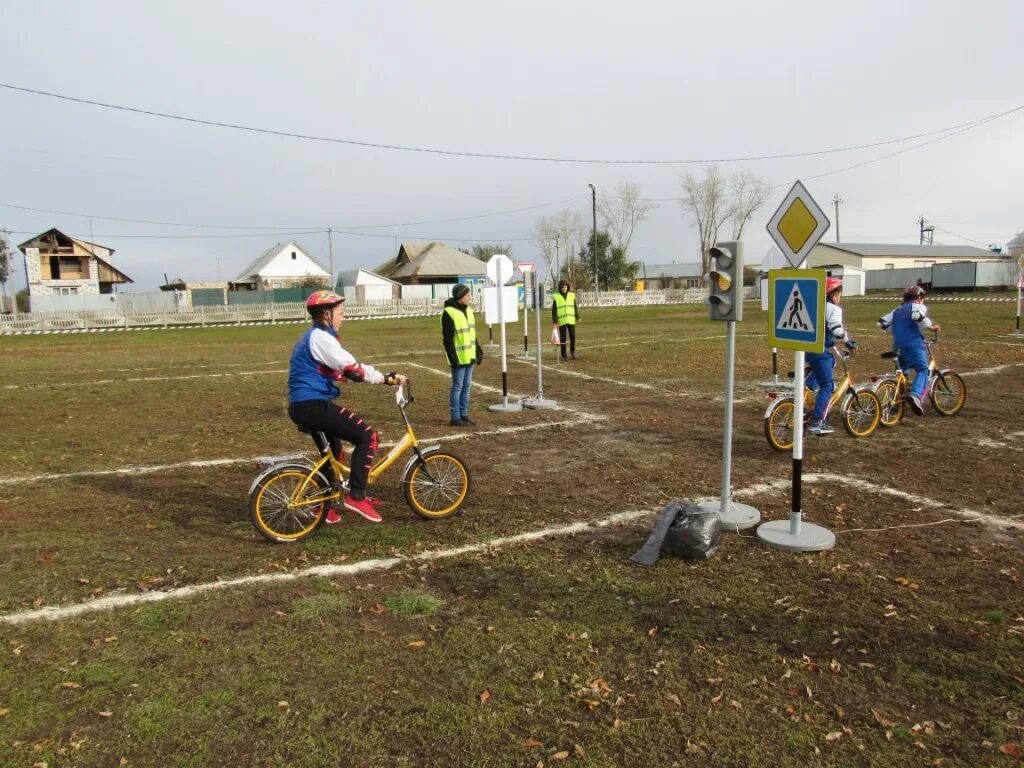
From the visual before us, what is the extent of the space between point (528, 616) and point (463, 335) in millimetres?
5979

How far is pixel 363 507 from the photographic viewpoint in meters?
5.88

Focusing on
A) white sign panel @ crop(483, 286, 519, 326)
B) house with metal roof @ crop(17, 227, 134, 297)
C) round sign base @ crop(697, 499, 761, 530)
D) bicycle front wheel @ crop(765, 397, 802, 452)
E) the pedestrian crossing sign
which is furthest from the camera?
house with metal roof @ crop(17, 227, 134, 297)

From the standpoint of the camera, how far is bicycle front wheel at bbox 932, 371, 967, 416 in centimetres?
994

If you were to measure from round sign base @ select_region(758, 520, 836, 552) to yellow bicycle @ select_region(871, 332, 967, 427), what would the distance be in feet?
13.8

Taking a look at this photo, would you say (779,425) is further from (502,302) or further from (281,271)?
(281,271)

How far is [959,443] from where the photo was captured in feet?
27.8

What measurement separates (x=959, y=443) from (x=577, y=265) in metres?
78.7

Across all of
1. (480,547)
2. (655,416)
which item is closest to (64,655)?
(480,547)

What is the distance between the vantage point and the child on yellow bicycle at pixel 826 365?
8.46 m

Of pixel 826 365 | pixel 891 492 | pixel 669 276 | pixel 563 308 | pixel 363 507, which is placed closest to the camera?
pixel 363 507

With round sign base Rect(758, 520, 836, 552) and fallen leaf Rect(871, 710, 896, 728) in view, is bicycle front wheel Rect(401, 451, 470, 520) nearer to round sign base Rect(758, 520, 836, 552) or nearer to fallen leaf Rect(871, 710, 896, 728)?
round sign base Rect(758, 520, 836, 552)

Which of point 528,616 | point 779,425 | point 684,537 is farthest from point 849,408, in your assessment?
point 528,616

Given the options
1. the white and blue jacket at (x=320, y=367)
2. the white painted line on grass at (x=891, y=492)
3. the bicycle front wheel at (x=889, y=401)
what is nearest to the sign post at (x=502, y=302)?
the white painted line on grass at (x=891, y=492)

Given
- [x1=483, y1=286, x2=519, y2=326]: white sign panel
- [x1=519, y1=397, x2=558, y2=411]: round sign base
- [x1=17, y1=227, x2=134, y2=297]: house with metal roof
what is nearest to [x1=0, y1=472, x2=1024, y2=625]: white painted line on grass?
[x1=519, y1=397, x2=558, y2=411]: round sign base
